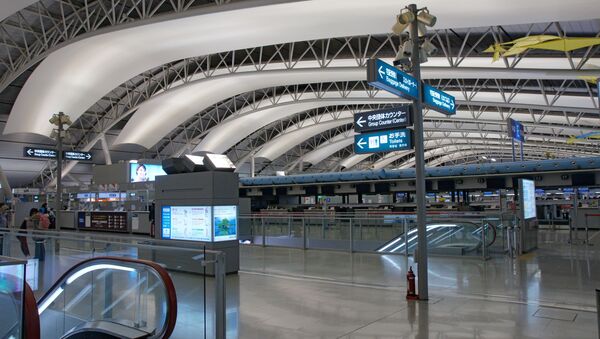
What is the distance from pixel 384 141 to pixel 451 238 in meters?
5.67

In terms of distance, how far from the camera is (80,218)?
90.6 feet

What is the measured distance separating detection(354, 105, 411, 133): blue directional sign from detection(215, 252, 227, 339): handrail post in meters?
4.91

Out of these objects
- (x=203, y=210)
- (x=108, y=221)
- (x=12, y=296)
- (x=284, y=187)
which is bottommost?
(x=108, y=221)

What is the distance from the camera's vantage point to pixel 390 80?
7.37 metres

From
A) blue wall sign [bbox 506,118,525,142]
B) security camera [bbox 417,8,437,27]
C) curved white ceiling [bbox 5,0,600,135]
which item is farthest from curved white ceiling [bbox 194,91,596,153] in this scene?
security camera [bbox 417,8,437,27]

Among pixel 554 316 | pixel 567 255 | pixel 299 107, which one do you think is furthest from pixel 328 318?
pixel 299 107

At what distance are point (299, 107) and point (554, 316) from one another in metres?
39.0

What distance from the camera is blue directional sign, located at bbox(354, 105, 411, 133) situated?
317 inches

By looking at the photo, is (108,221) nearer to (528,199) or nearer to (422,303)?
(528,199)

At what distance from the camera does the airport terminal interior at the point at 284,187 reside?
557 cm

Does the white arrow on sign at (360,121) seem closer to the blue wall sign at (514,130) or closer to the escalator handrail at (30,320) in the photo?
the escalator handrail at (30,320)

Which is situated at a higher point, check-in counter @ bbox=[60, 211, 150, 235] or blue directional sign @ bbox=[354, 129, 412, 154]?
blue directional sign @ bbox=[354, 129, 412, 154]

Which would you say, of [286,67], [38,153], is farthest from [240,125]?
[38,153]

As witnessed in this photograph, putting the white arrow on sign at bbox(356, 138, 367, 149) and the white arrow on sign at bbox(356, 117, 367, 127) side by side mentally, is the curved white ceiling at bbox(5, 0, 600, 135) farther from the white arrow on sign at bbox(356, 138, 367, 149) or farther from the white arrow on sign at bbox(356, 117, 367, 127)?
the white arrow on sign at bbox(356, 138, 367, 149)
